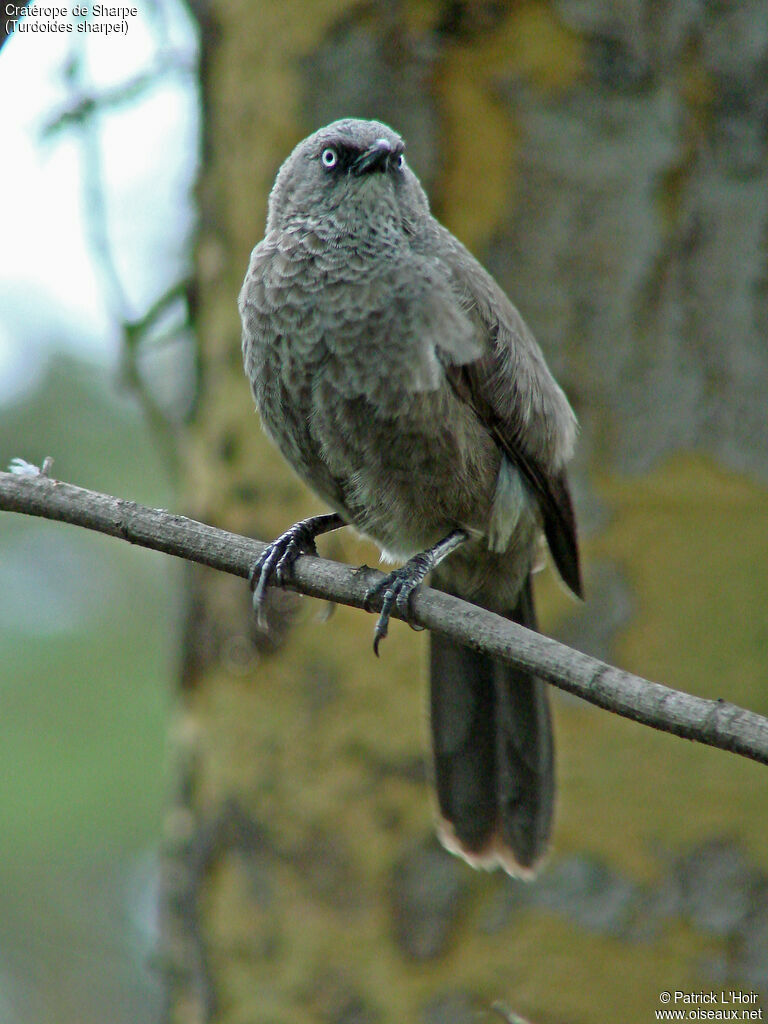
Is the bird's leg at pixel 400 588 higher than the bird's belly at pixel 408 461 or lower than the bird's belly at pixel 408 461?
lower

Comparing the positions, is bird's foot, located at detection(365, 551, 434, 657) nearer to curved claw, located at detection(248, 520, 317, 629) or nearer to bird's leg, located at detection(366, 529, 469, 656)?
bird's leg, located at detection(366, 529, 469, 656)

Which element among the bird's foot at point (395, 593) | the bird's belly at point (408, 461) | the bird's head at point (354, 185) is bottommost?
the bird's foot at point (395, 593)

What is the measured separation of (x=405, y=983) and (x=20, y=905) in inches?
267

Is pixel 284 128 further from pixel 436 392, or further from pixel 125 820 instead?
pixel 125 820

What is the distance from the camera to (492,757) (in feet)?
11.0

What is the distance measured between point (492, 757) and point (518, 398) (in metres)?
1.13

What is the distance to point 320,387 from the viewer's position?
2.90m

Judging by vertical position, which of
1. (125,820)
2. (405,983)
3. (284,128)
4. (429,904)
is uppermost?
(284,128)

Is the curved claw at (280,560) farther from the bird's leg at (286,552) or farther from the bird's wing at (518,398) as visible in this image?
the bird's wing at (518,398)

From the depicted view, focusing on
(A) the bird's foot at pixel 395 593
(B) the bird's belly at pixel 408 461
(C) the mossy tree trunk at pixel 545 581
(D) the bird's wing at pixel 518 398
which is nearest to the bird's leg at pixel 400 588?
(A) the bird's foot at pixel 395 593

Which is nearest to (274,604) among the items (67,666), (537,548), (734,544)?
(537,548)

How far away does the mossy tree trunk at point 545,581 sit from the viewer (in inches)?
125

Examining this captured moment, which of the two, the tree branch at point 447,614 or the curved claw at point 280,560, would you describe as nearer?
the tree branch at point 447,614

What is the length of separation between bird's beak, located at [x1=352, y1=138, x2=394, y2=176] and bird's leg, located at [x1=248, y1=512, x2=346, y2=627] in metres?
1.03
